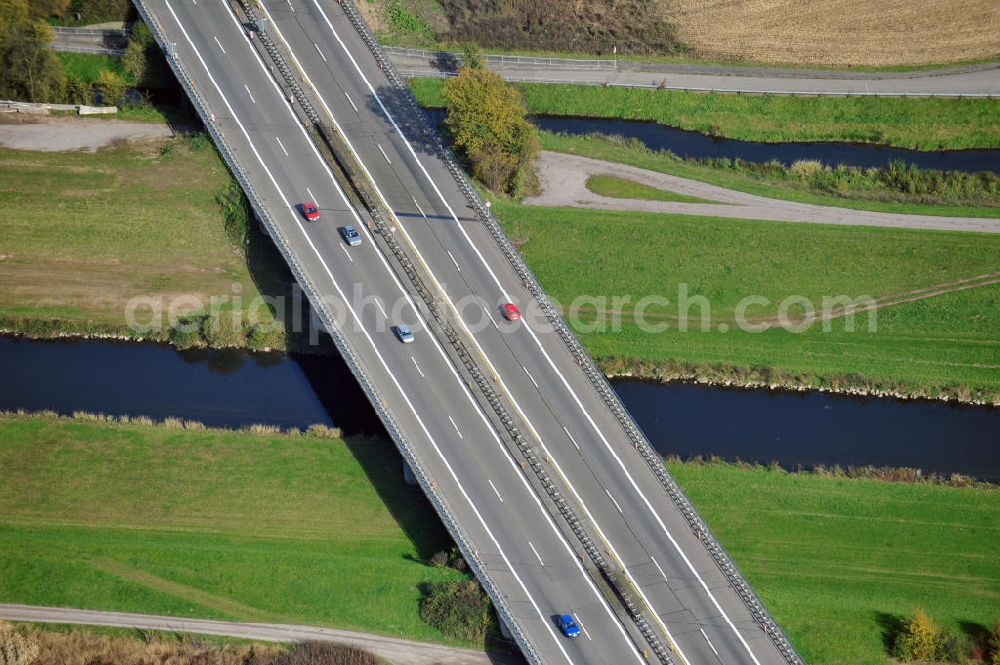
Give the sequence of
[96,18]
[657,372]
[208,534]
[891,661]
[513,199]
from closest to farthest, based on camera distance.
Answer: [891,661], [208,534], [657,372], [513,199], [96,18]

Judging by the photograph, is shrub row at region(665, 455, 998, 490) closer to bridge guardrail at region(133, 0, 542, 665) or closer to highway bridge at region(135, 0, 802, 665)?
highway bridge at region(135, 0, 802, 665)

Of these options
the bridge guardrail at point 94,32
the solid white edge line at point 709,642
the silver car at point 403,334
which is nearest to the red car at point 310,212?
the silver car at point 403,334

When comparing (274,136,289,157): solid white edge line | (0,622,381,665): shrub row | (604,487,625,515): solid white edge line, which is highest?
(274,136,289,157): solid white edge line

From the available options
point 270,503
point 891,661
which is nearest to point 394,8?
point 270,503

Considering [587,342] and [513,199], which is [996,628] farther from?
[513,199]

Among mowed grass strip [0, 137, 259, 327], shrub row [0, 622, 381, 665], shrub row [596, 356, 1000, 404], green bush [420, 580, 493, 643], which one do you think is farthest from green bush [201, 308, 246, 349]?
green bush [420, 580, 493, 643]

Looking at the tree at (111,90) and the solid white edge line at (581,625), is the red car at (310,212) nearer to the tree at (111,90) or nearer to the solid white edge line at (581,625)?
the tree at (111,90)
